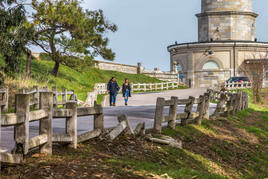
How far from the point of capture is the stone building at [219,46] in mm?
65875

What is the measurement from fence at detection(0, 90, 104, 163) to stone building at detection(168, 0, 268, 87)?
57147 mm

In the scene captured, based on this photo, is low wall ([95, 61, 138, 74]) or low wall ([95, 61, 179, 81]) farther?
low wall ([95, 61, 179, 81])

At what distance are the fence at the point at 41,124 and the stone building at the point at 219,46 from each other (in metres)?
57.1

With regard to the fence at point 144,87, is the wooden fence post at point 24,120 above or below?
below

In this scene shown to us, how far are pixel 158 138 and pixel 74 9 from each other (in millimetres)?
26022

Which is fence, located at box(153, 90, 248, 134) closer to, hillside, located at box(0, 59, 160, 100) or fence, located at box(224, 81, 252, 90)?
hillside, located at box(0, 59, 160, 100)

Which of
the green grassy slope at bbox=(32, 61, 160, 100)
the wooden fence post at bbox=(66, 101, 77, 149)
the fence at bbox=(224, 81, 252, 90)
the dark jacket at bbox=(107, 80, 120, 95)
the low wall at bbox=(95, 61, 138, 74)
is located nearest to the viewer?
the wooden fence post at bbox=(66, 101, 77, 149)

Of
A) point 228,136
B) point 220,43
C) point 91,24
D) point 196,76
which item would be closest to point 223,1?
point 220,43

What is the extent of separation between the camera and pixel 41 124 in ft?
27.7

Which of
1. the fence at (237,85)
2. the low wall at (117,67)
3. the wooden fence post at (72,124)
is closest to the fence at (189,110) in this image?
the wooden fence post at (72,124)

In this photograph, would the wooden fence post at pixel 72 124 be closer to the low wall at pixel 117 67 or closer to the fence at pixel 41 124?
the fence at pixel 41 124

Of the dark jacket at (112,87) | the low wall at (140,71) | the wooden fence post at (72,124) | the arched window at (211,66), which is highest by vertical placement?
the arched window at (211,66)

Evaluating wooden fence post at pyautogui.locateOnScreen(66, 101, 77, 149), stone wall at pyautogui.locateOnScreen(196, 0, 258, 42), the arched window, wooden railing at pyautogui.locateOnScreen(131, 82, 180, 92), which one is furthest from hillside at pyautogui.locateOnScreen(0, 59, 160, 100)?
wooden fence post at pyautogui.locateOnScreen(66, 101, 77, 149)

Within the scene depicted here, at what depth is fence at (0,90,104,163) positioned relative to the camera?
744cm
